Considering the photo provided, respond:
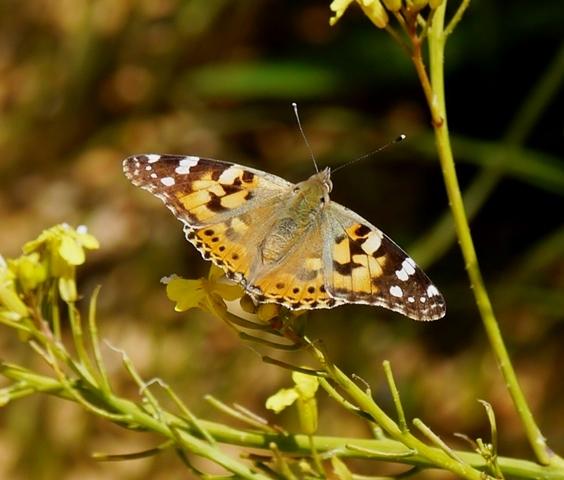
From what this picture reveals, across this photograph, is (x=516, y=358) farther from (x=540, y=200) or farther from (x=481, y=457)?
(x=481, y=457)

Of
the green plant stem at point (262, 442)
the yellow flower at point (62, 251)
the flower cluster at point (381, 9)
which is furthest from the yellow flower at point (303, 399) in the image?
the flower cluster at point (381, 9)

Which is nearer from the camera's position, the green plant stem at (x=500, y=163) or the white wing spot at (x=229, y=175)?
the white wing spot at (x=229, y=175)

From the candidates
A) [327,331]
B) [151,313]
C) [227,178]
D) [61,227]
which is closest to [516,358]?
[327,331]

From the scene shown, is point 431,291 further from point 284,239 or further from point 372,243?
point 284,239

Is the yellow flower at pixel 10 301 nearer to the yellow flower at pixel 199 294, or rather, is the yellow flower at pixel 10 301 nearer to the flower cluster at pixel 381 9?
the yellow flower at pixel 199 294

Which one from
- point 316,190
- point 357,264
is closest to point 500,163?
point 316,190
